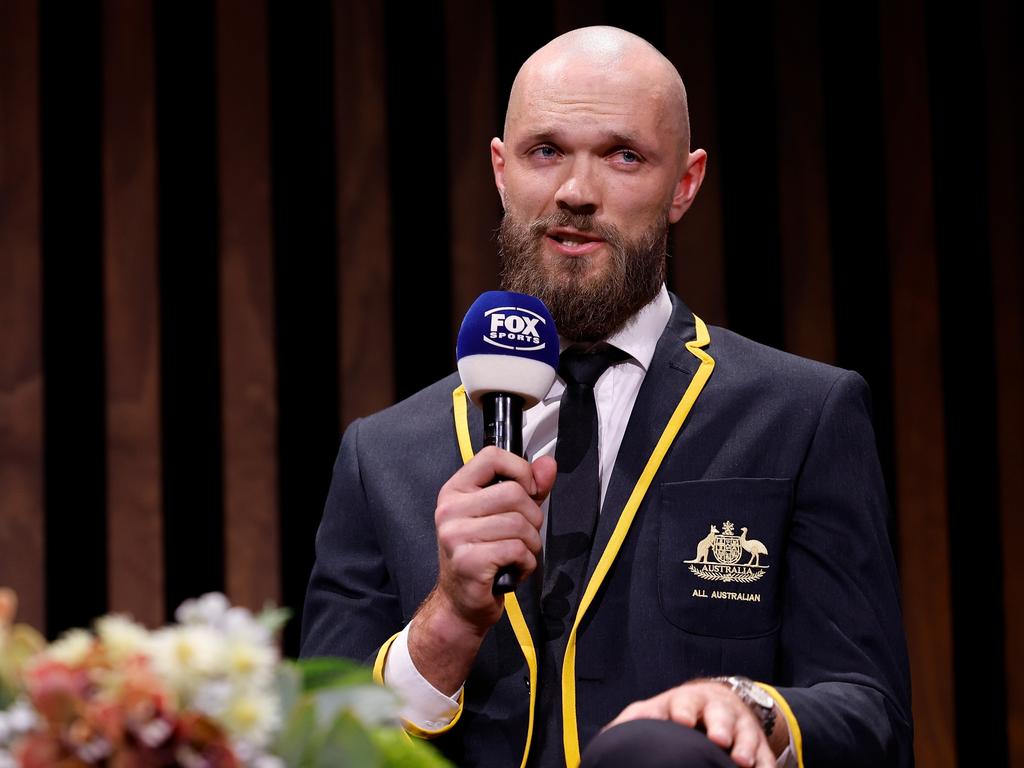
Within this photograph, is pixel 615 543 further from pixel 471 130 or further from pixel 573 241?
pixel 471 130

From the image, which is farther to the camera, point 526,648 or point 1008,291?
point 1008,291

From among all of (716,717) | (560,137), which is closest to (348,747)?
(716,717)

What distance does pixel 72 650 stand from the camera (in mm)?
745

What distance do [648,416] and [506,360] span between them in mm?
329

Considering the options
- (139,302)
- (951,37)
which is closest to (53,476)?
(139,302)

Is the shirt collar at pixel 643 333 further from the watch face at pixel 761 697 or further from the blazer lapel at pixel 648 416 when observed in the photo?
the watch face at pixel 761 697

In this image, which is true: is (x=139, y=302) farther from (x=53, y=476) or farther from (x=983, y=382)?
(x=983, y=382)

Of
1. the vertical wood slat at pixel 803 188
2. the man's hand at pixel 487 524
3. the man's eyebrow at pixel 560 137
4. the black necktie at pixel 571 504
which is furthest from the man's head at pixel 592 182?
the vertical wood slat at pixel 803 188

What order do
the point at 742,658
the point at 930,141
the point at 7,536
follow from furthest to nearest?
the point at 930,141 → the point at 7,536 → the point at 742,658

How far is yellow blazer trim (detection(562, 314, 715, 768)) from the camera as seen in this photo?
58.4 inches

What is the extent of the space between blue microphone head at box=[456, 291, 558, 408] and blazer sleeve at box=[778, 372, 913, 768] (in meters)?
0.39

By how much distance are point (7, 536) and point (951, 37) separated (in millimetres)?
2296

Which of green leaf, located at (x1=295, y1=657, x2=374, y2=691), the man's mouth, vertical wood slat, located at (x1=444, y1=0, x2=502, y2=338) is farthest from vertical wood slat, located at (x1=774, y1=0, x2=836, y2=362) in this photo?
green leaf, located at (x1=295, y1=657, x2=374, y2=691)

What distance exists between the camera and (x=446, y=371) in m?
2.83
